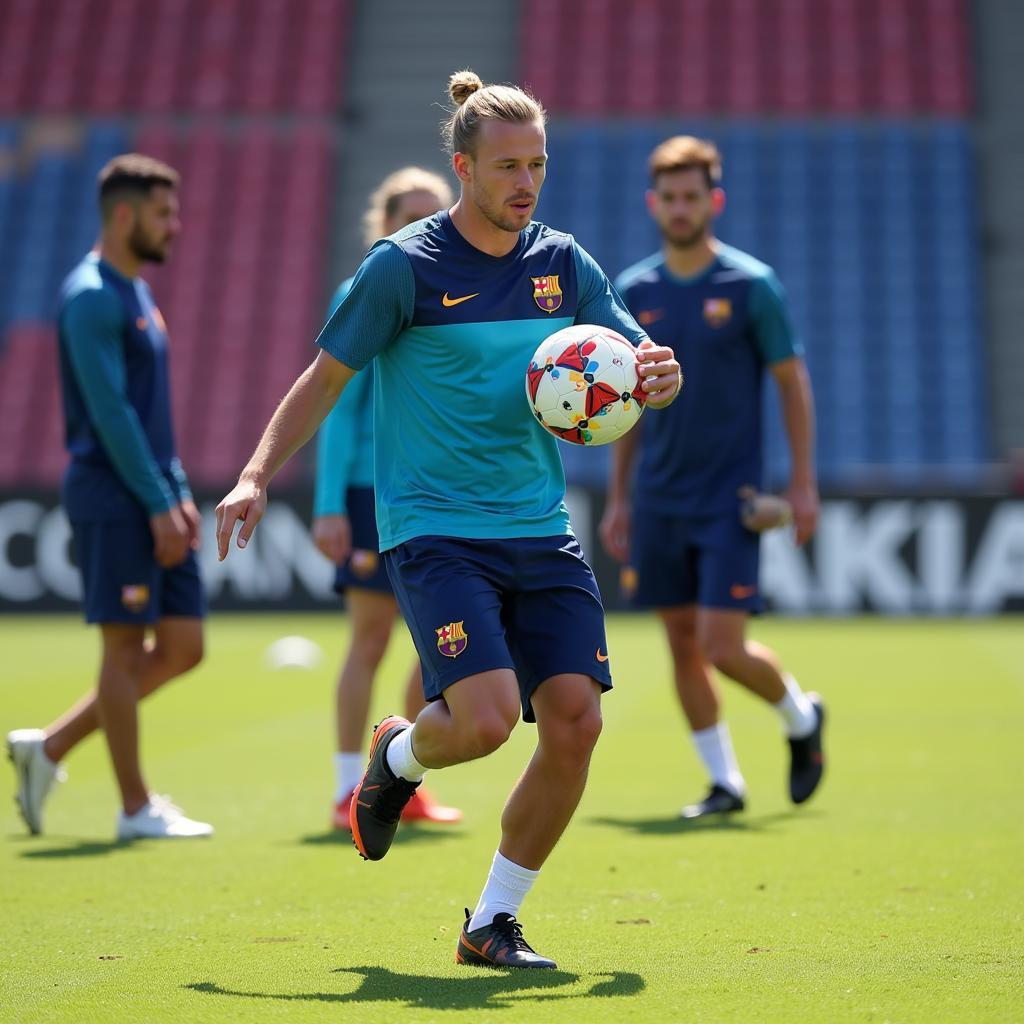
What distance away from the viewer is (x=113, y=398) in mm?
6574

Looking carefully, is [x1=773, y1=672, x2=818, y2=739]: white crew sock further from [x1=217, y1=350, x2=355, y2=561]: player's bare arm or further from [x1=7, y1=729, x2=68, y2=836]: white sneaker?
[x1=217, y1=350, x2=355, y2=561]: player's bare arm

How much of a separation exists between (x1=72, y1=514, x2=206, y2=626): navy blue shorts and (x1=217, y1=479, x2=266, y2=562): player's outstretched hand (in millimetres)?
2432

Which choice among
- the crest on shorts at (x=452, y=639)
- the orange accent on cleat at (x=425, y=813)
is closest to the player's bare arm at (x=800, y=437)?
the orange accent on cleat at (x=425, y=813)

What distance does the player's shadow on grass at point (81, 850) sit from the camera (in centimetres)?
638

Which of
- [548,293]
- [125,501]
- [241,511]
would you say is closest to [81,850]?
[125,501]

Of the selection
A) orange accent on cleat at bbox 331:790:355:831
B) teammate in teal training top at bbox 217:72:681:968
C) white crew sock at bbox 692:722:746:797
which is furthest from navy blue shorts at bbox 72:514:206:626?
white crew sock at bbox 692:722:746:797

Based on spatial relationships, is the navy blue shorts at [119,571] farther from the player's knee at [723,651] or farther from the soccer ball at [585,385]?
the soccer ball at [585,385]

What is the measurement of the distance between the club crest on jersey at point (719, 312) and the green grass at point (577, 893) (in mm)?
2108

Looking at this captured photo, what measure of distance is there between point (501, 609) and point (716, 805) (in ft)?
9.63

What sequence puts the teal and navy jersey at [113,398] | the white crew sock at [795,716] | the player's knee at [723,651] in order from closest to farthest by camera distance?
the teal and navy jersey at [113,398]
the player's knee at [723,651]
the white crew sock at [795,716]

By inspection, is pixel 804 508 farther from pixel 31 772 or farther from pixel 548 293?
pixel 31 772

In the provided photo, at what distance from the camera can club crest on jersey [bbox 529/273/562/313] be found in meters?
4.68

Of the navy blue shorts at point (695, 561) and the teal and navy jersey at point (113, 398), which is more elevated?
the teal and navy jersey at point (113, 398)

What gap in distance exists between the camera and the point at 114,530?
6.72 metres
